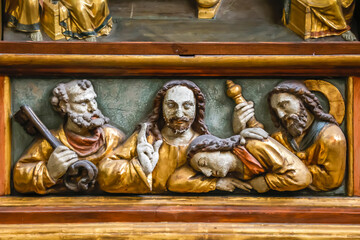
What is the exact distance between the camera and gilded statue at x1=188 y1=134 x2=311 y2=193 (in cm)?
309

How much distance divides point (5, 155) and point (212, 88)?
112cm

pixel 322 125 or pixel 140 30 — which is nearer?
pixel 322 125

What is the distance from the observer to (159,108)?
10.5 feet

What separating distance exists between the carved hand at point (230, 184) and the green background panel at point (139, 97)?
0.23 meters

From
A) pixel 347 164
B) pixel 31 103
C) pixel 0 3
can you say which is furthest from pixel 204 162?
pixel 0 3

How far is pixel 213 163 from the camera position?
10.2 feet

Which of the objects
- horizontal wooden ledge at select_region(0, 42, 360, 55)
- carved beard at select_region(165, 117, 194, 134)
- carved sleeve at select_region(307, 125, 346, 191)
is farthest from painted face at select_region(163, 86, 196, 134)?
carved sleeve at select_region(307, 125, 346, 191)

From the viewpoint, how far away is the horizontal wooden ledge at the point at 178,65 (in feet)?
10.3

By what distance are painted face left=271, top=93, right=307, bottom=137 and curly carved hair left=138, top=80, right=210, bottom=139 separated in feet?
1.26

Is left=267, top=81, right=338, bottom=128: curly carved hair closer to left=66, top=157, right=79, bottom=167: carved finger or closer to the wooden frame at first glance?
the wooden frame

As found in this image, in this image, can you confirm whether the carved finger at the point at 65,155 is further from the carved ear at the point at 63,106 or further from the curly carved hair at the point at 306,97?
the curly carved hair at the point at 306,97

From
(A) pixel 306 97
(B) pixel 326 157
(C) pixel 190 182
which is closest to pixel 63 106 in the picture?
(C) pixel 190 182

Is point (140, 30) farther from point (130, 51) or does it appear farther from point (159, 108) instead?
point (159, 108)

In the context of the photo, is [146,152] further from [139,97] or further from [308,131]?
[308,131]
